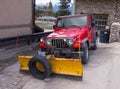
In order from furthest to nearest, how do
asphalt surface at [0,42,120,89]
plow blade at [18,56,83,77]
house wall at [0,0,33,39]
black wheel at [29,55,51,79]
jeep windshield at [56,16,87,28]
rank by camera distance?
1. house wall at [0,0,33,39]
2. jeep windshield at [56,16,87,28]
3. black wheel at [29,55,51,79]
4. plow blade at [18,56,83,77]
5. asphalt surface at [0,42,120,89]

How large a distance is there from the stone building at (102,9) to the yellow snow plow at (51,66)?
15.2 meters

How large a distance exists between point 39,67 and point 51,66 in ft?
1.39

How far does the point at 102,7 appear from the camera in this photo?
21766 millimetres

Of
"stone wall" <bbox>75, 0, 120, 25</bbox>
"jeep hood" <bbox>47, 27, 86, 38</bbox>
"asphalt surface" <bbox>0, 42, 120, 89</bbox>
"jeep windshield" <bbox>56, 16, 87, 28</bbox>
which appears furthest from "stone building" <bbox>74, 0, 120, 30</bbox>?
"asphalt surface" <bbox>0, 42, 120, 89</bbox>

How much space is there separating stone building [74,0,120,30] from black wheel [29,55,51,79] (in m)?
15.3

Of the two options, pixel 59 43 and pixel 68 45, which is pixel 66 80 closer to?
pixel 68 45

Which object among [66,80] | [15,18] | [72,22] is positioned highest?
[15,18]

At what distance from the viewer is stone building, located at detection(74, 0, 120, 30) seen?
850 inches

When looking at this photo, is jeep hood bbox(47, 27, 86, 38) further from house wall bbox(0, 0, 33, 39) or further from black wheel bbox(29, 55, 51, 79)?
house wall bbox(0, 0, 33, 39)

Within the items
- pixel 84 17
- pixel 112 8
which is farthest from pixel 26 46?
pixel 112 8

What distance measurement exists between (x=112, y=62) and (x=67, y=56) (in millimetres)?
2255

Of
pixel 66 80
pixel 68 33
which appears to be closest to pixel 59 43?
pixel 68 33

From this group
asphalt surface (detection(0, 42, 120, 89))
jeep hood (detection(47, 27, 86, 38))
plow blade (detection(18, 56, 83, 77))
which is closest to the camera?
asphalt surface (detection(0, 42, 120, 89))

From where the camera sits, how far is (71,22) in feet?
34.7
